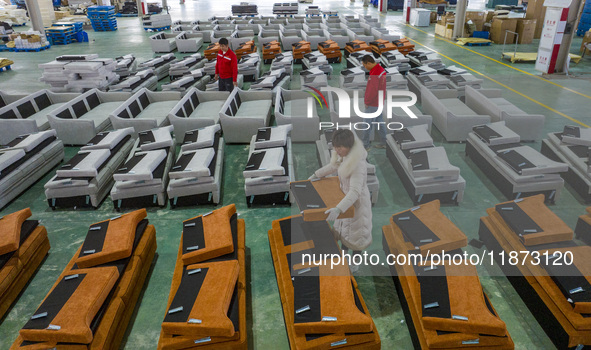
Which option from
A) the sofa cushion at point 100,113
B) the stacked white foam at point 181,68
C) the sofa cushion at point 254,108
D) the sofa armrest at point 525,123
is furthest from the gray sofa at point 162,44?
the sofa armrest at point 525,123

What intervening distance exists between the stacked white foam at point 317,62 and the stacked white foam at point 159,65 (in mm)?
4474

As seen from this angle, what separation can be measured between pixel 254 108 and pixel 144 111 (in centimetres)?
237

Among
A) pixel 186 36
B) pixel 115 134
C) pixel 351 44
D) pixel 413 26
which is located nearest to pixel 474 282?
pixel 115 134

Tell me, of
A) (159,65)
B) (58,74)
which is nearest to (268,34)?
(159,65)

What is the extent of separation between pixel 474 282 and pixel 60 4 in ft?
124

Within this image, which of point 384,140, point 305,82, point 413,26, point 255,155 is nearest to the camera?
point 255,155

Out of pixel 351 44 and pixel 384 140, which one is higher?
pixel 351 44

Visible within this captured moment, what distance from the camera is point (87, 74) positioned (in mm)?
10148

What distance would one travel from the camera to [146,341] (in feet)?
12.4

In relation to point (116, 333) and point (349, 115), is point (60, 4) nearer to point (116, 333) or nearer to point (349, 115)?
point (349, 115)

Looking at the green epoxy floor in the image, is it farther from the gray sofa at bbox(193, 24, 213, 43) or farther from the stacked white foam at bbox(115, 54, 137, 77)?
the gray sofa at bbox(193, 24, 213, 43)

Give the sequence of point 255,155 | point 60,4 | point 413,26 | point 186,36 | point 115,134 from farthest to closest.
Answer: point 60,4
point 413,26
point 186,36
point 115,134
point 255,155

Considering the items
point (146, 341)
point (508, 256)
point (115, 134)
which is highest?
point (115, 134)

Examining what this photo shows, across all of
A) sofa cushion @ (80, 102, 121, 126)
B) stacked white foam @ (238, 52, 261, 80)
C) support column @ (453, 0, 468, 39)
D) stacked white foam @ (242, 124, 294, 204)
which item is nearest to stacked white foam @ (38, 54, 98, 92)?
sofa cushion @ (80, 102, 121, 126)
